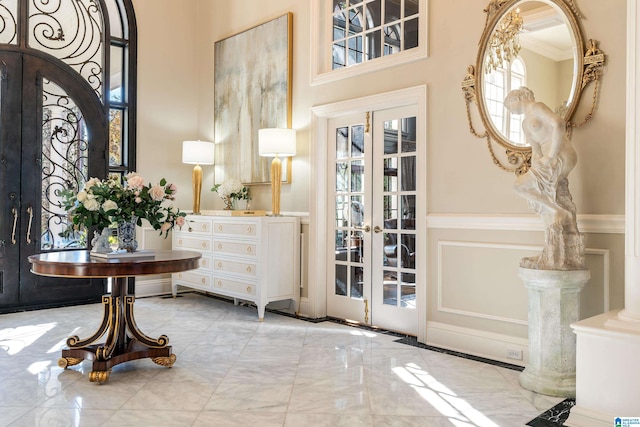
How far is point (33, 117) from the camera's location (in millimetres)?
5344

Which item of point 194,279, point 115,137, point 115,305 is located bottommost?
point 194,279

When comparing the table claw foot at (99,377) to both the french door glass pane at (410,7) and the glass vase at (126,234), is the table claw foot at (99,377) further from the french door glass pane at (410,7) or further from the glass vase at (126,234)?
the french door glass pane at (410,7)

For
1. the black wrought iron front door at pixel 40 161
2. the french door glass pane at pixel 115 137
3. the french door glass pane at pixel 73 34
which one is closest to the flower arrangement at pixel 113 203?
the black wrought iron front door at pixel 40 161

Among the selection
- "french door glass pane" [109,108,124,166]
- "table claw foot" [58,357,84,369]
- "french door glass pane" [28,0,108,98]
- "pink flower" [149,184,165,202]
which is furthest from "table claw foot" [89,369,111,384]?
"french door glass pane" [28,0,108,98]

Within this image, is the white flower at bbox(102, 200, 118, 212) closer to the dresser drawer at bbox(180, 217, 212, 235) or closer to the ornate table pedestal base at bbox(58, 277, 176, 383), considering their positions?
the ornate table pedestal base at bbox(58, 277, 176, 383)

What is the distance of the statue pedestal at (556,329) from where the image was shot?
2.92 m

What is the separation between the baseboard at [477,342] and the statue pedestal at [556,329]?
48 centimetres

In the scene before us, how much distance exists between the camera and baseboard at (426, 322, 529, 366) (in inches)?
138

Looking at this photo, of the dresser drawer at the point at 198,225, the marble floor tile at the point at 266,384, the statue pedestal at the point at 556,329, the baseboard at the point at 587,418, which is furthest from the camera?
the dresser drawer at the point at 198,225

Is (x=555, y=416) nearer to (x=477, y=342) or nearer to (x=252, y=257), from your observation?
(x=477, y=342)

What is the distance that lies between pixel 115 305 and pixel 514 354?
264 cm

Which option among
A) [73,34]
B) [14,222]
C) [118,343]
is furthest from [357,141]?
[14,222]

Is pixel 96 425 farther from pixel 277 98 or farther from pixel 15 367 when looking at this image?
pixel 277 98

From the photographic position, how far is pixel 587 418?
8.30 ft
